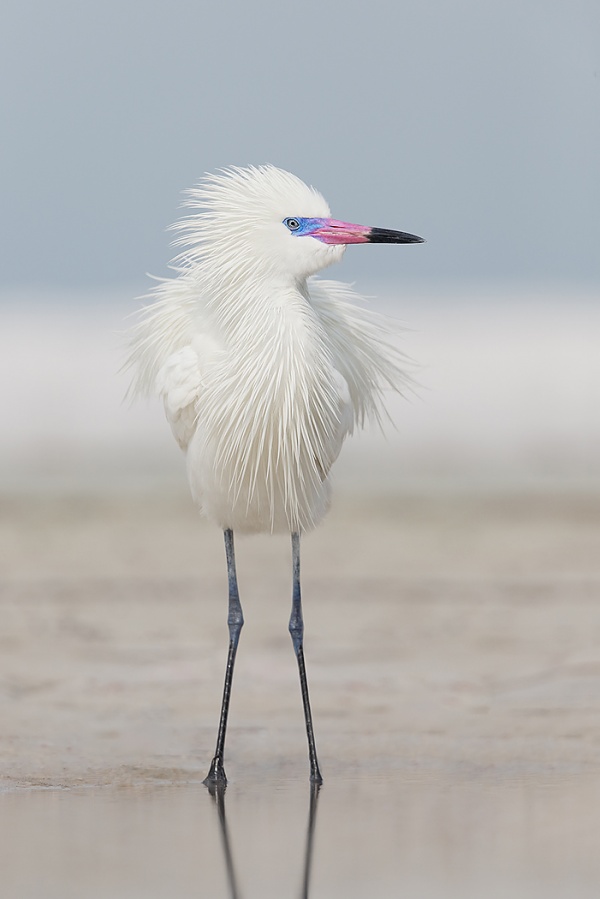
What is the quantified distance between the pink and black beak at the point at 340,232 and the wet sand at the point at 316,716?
2.07 meters

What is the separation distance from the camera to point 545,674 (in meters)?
7.84

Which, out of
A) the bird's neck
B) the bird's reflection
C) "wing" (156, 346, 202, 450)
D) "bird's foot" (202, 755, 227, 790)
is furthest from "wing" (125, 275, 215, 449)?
the bird's reflection

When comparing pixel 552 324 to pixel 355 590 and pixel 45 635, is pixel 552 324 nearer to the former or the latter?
pixel 355 590

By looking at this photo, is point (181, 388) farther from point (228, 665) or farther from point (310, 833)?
point (310, 833)

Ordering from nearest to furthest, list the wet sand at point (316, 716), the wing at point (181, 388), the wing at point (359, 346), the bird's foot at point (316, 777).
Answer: the wet sand at point (316, 716)
the bird's foot at point (316, 777)
the wing at point (181, 388)
the wing at point (359, 346)

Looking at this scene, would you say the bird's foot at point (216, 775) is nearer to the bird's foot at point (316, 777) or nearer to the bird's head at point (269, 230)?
the bird's foot at point (316, 777)

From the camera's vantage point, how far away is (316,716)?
7113 mm

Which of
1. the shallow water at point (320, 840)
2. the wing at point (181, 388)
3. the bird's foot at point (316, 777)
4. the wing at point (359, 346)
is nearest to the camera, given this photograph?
the shallow water at point (320, 840)

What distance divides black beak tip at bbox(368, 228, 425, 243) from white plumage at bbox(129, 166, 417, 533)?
9 centimetres

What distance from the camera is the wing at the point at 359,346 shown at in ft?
21.9

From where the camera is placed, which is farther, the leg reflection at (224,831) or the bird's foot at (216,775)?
the bird's foot at (216,775)

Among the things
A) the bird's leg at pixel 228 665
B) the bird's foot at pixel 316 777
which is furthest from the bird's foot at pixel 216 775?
the bird's foot at pixel 316 777

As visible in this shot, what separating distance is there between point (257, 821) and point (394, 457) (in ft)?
57.2

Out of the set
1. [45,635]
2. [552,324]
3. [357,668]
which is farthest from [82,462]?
[357,668]
